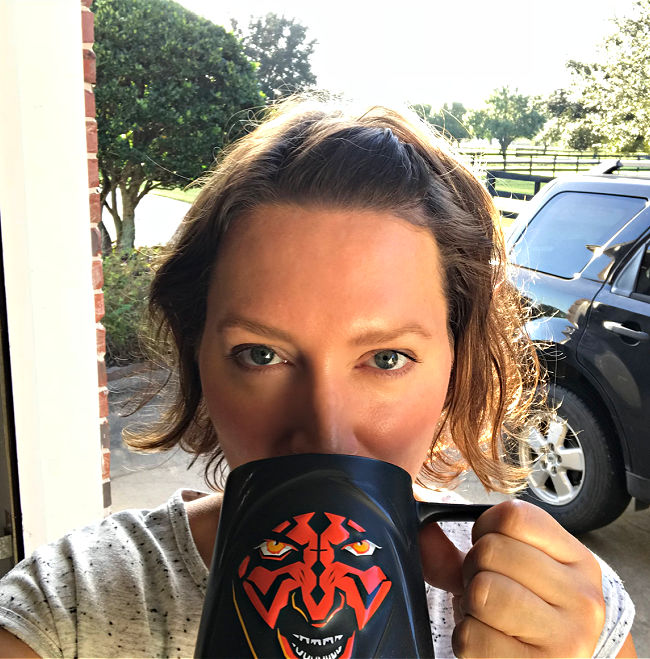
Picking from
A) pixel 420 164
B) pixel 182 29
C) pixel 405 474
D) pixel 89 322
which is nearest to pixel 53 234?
pixel 89 322

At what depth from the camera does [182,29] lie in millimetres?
6000

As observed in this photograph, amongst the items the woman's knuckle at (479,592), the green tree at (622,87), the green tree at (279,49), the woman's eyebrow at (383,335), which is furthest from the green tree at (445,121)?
the green tree at (622,87)

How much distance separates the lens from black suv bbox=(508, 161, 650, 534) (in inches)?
112

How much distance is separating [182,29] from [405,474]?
611 centimetres

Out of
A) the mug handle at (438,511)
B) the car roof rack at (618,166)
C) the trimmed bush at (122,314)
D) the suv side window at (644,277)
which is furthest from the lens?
the trimmed bush at (122,314)

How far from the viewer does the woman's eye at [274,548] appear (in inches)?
20.4

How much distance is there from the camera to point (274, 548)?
1.72ft

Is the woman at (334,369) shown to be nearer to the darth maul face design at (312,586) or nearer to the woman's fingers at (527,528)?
the woman's fingers at (527,528)

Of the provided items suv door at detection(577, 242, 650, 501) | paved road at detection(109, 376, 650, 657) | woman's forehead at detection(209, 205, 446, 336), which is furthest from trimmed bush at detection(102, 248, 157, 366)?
woman's forehead at detection(209, 205, 446, 336)

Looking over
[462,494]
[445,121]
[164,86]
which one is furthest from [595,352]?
[164,86]

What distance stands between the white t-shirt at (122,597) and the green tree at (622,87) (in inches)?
280

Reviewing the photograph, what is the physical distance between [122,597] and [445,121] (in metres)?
1.11

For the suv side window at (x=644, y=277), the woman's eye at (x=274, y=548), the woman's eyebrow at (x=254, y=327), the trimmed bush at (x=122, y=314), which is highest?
the woman's eyebrow at (x=254, y=327)

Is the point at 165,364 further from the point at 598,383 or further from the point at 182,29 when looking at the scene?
the point at 182,29
